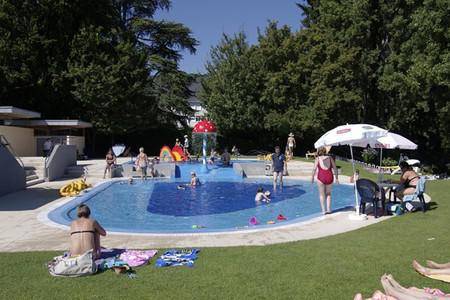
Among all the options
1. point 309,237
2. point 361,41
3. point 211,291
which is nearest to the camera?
point 211,291

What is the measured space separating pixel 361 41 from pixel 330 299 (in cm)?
3309

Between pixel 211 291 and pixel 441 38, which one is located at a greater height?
pixel 441 38

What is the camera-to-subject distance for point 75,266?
22.1 feet

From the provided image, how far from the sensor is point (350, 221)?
1128 cm

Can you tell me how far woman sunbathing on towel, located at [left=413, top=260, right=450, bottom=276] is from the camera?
6332 mm

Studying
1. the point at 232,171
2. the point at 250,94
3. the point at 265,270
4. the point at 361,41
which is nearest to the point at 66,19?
the point at 250,94

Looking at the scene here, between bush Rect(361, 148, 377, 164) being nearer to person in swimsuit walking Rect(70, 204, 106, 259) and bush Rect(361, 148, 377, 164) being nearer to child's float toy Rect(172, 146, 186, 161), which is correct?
child's float toy Rect(172, 146, 186, 161)

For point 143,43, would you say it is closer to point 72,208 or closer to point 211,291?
point 72,208

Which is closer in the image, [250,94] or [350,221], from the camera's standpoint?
[350,221]

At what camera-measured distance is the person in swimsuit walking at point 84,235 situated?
23.7ft

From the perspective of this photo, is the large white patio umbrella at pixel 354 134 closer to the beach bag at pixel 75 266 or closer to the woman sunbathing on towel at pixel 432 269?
the woman sunbathing on towel at pixel 432 269

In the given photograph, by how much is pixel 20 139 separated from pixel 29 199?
16671 millimetres

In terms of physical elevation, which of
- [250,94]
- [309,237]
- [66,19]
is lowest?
[309,237]

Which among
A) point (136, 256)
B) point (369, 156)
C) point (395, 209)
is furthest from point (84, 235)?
point (369, 156)
